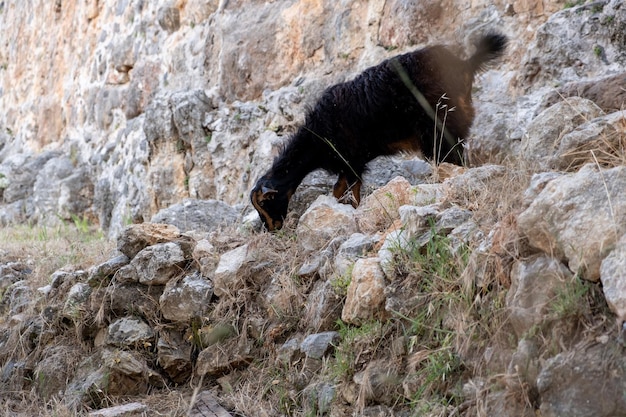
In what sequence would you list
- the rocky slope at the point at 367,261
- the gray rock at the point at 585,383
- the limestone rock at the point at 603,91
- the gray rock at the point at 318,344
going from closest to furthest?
the gray rock at the point at 585,383 < the rocky slope at the point at 367,261 < the gray rock at the point at 318,344 < the limestone rock at the point at 603,91

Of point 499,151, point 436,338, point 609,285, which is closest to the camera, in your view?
point 609,285

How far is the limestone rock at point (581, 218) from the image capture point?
234cm

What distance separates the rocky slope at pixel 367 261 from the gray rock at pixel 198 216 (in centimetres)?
2

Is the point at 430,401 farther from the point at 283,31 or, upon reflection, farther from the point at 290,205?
the point at 283,31

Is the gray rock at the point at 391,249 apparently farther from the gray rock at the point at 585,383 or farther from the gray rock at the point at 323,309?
the gray rock at the point at 585,383

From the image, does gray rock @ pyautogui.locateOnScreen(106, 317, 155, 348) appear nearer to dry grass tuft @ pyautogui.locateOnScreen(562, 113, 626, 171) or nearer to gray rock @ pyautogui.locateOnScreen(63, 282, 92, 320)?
gray rock @ pyautogui.locateOnScreen(63, 282, 92, 320)

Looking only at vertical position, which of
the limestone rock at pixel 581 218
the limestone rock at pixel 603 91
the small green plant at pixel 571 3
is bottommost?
the limestone rock at pixel 603 91

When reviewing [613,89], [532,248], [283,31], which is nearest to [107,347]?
[532,248]

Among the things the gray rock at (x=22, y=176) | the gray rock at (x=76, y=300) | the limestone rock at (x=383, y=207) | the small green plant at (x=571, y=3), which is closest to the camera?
the limestone rock at (x=383, y=207)

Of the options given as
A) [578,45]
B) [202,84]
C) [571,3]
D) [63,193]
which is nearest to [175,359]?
[578,45]

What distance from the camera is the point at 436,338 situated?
274cm

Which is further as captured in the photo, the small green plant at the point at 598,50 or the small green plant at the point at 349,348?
the small green plant at the point at 598,50

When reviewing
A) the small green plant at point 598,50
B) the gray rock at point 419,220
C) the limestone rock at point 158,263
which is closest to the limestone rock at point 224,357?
the limestone rock at point 158,263

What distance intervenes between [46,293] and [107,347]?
85 cm
